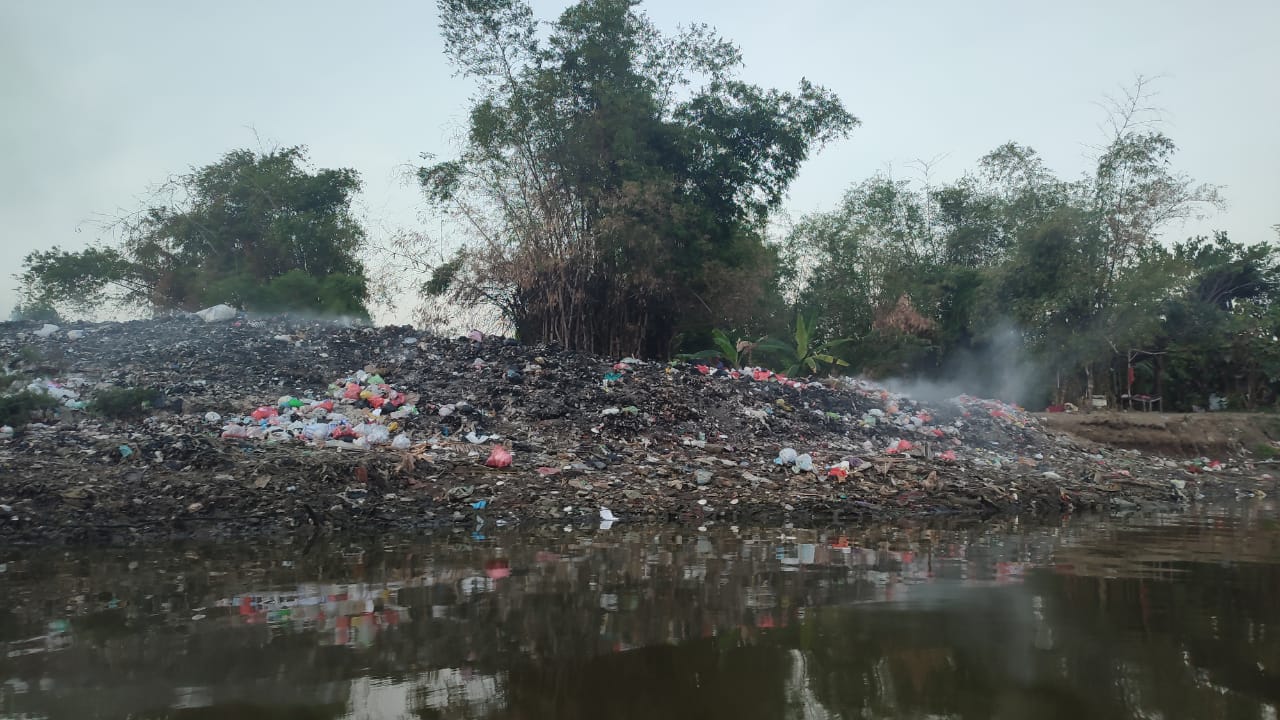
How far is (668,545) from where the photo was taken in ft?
13.5

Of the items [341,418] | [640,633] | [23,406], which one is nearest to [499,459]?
[341,418]

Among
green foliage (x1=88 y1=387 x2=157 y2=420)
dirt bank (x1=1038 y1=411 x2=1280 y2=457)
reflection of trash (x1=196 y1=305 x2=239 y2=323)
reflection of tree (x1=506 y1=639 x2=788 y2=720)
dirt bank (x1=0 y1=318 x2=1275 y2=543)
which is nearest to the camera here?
reflection of tree (x1=506 y1=639 x2=788 y2=720)

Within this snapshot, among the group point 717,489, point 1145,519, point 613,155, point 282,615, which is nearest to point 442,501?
point 717,489

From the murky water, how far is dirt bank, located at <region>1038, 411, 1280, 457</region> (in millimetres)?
9608

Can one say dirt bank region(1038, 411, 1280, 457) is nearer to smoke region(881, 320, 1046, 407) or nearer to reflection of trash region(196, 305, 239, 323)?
smoke region(881, 320, 1046, 407)

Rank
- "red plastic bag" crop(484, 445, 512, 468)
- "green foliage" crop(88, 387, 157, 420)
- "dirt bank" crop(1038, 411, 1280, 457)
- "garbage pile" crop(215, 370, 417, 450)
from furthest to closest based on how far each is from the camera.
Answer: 1. "dirt bank" crop(1038, 411, 1280, 457)
2. "green foliage" crop(88, 387, 157, 420)
3. "garbage pile" crop(215, 370, 417, 450)
4. "red plastic bag" crop(484, 445, 512, 468)

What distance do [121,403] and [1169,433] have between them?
48.9 feet

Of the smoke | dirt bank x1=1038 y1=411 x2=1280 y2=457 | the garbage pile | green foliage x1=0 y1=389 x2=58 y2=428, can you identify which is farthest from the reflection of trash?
the smoke

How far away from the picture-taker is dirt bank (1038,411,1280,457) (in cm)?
1219

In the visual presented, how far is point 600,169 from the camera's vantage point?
1207 cm

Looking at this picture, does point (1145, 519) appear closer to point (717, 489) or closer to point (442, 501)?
point (717, 489)

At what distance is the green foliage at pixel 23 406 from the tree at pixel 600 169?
5.64 m

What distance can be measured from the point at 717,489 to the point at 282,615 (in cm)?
383

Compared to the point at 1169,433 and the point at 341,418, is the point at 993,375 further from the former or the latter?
the point at 341,418
